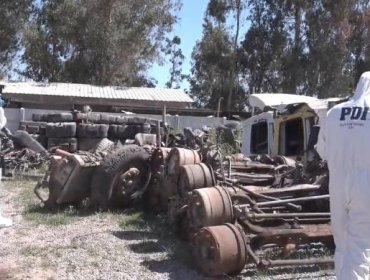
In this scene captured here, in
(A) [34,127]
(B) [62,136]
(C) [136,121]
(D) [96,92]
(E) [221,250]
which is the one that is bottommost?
(E) [221,250]

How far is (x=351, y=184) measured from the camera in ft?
13.5

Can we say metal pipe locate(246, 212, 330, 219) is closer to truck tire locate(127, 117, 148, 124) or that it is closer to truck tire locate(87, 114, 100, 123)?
truck tire locate(127, 117, 148, 124)

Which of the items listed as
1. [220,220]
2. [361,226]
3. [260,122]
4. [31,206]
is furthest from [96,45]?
[361,226]

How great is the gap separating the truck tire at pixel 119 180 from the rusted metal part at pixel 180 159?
3.81 ft

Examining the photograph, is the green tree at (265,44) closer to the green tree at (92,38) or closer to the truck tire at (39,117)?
the green tree at (92,38)

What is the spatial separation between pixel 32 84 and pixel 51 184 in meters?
20.3

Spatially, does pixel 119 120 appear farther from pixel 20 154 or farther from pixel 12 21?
pixel 12 21

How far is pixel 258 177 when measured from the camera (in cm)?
860

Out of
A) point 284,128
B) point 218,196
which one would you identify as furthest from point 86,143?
point 218,196

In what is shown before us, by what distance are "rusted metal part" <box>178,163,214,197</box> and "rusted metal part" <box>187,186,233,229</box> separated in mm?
765

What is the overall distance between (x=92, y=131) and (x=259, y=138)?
554 cm

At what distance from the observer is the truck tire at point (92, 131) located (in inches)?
672

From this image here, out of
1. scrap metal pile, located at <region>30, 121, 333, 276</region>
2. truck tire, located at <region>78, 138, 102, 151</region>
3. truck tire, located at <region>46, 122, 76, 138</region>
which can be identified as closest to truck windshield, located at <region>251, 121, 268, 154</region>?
scrap metal pile, located at <region>30, 121, 333, 276</region>

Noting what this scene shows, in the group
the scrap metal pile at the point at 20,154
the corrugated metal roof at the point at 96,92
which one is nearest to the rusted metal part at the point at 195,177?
the scrap metal pile at the point at 20,154
